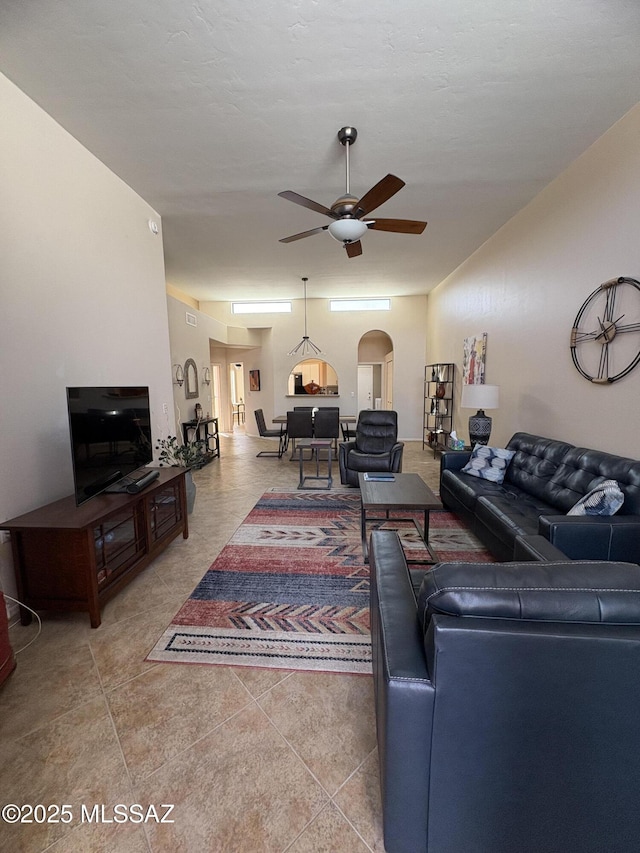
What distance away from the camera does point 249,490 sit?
4762 millimetres

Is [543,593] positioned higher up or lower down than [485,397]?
lower down

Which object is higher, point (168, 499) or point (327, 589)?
point (168, 499)

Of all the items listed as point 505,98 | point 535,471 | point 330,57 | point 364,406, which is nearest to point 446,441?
point 535,471

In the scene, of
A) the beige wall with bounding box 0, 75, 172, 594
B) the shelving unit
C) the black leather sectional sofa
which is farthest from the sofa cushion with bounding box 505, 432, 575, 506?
the beige wall with bounding box 0, 75, 172, 594

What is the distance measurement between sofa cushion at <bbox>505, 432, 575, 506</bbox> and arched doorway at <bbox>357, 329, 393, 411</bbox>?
664cm

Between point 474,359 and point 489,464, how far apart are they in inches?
93.2

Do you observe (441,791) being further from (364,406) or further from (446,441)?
(364,406)

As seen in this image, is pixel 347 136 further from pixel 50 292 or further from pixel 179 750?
pixel 179 750

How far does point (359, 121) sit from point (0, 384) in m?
2.95

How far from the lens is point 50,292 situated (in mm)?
2416

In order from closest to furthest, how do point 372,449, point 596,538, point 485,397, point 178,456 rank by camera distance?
point 596,538 < point 178,456 < point 485,397 < point 372,449

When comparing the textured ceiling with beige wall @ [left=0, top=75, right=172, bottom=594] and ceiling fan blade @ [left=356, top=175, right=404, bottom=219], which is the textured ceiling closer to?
beige wall @ [left=0, top=75, right=172, bottom=594]

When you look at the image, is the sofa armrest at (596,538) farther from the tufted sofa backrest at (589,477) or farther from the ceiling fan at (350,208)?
the ceiling fan at (350,208)

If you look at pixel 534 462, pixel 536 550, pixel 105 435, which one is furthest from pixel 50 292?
pixel 534 462
